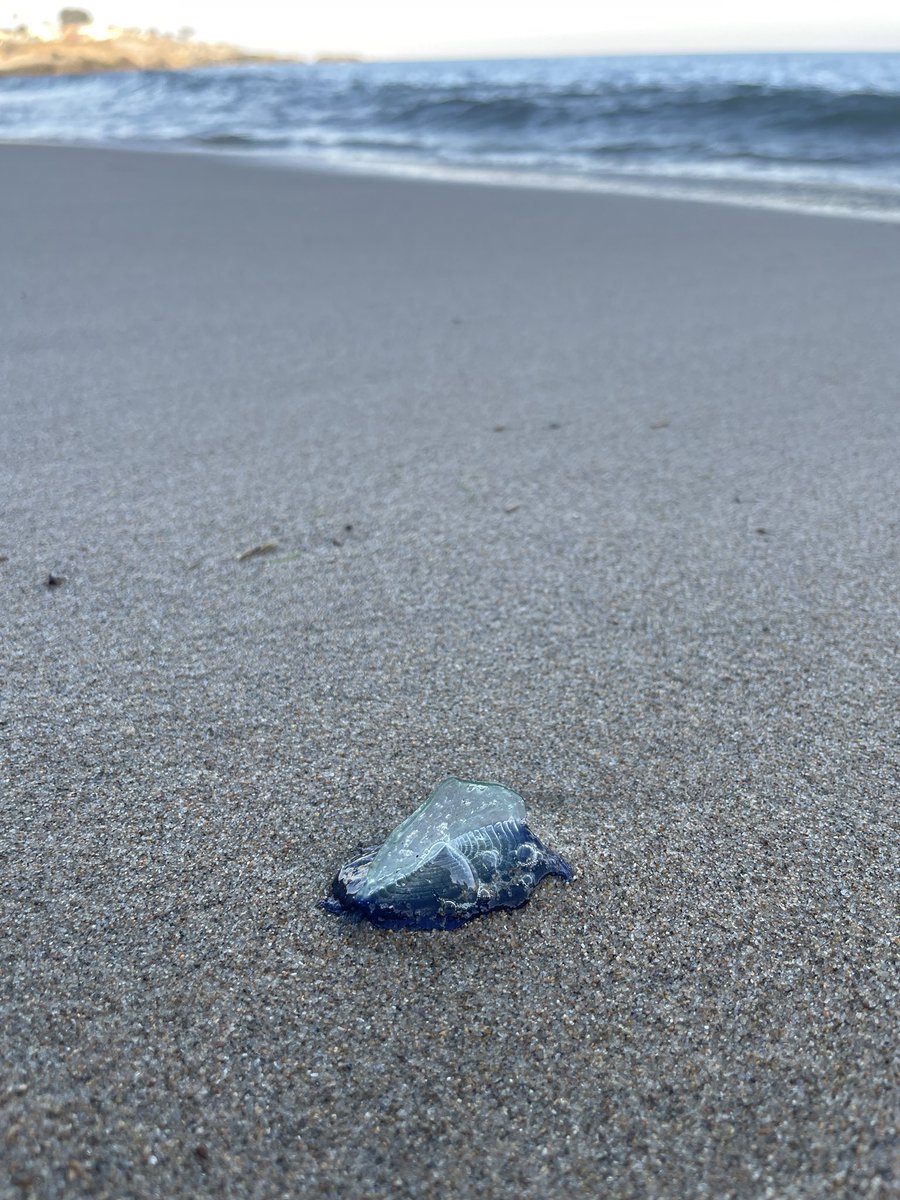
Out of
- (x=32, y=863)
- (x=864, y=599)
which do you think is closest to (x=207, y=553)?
(x=32, y=863)

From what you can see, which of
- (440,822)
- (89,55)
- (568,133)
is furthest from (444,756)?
(89,55)

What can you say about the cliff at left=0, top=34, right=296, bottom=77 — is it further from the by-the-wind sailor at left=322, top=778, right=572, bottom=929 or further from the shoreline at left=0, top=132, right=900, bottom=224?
the by-the-wind sailor at left=322, top=778, right=572, bottom=929

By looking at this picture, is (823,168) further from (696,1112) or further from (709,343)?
(696,1112)

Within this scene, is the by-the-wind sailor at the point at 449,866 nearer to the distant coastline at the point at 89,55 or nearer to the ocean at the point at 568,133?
the ocean at the point at 568,133

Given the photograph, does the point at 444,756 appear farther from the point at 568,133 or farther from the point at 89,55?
the point at 89,55

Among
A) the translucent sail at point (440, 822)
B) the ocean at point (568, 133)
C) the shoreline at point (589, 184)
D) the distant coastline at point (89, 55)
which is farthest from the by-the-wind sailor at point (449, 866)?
the distant coastline at point (89, 55)

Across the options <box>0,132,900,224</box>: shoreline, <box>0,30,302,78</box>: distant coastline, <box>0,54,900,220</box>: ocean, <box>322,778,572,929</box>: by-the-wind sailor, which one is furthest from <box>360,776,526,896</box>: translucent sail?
<box>0,30,302,78</box>: distant coastline
